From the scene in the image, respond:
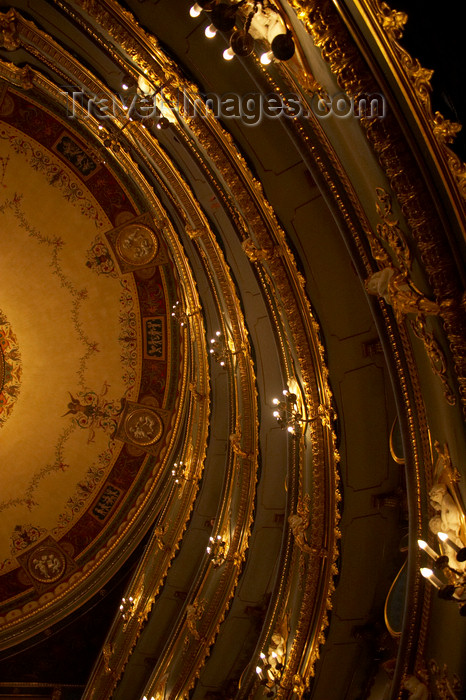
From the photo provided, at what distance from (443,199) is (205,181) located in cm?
374

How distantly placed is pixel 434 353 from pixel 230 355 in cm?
506

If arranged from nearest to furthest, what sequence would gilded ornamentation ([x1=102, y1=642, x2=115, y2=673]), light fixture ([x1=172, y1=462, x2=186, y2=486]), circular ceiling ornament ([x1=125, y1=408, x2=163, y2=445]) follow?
1. light fixture ([x1=172, y1=462, x2=186, y2=486])
2. gilded ornamentation ([x1=102, y1=642, x2=115, y2=673])
3. circular ceiling ornament ([x1=125, y1=408, x2=163, y2=445])

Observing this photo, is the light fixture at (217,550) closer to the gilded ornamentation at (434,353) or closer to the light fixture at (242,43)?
the gilded ornamentation at (434,353)

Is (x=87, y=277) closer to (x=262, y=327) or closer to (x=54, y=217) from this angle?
(x=54, y=217)

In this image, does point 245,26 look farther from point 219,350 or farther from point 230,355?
point 219,350

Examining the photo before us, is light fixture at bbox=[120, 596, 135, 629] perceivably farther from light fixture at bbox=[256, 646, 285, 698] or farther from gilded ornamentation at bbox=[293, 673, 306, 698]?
gilded ornamentation at bbox=[293, 673, 306, 698]

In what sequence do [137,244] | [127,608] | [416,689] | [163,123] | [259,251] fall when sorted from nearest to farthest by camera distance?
[416,689] → [259,251] → [163,123] → [137,244] → [127,608]

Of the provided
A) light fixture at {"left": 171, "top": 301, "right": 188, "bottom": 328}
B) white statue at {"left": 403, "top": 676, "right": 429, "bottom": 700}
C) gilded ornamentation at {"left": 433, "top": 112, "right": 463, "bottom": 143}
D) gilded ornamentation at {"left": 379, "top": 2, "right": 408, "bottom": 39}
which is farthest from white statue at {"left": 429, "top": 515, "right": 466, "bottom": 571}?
light fixture at {"left": 171, "top": 301, "right": 188, "bottom": 328}

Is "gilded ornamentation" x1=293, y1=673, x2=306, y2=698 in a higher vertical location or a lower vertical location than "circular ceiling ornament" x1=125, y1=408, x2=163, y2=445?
lower

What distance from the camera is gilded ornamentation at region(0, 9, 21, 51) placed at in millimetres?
6512

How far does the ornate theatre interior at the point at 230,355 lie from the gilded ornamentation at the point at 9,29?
2 cm

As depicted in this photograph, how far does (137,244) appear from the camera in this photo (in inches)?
466

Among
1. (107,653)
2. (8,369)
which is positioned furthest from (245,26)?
(107,653)

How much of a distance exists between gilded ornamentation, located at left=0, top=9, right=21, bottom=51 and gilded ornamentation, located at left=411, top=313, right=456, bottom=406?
609cm
